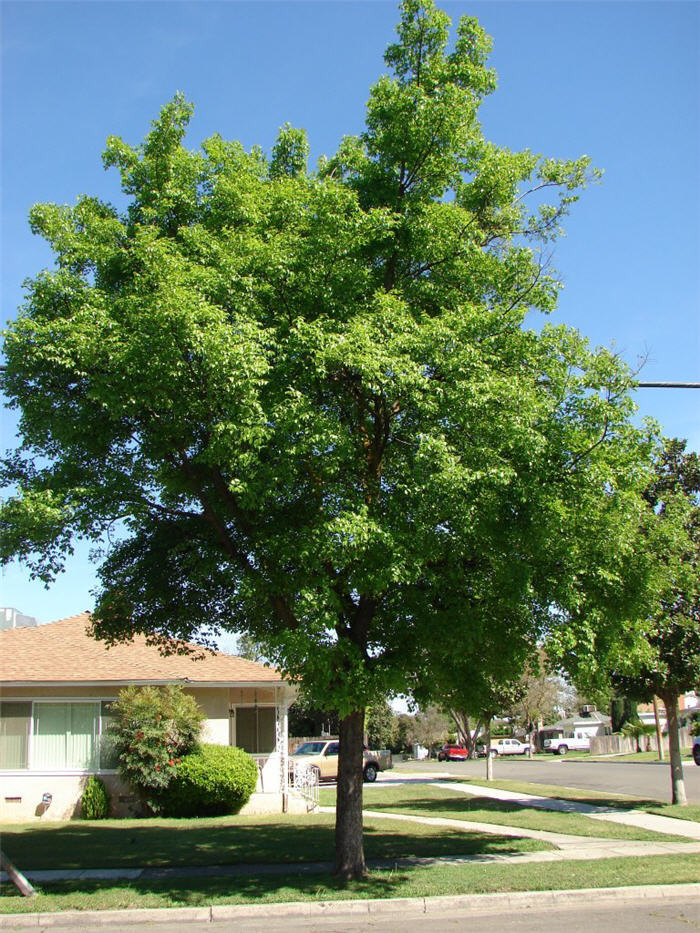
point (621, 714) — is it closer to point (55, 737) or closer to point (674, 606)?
point (674, 606)

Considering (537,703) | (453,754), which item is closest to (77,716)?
(453,754)

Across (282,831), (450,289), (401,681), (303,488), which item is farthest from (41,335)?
(282,831)

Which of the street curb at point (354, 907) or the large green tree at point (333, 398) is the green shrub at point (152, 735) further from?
the street curb at point (354, 907)

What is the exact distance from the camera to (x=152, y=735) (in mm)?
19359

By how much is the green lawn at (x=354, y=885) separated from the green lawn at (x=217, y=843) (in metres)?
1.57

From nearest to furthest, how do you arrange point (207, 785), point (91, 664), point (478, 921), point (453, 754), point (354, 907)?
point (478, 921) < point (354, 907) < point (207, 785) < point (91, 664) < point (453, 754)

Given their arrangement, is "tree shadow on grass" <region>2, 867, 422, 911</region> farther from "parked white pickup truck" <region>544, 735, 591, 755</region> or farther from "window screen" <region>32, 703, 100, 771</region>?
"parked white pickup truck" <region>544, 735, 591, 755</region>

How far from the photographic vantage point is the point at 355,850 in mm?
11367

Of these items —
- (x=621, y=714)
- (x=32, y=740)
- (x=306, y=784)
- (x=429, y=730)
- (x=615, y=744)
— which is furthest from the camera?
(x=429, y=730)

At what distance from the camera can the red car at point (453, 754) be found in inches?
2152

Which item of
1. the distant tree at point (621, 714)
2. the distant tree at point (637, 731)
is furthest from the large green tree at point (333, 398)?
the distant tree at point (621, 714)

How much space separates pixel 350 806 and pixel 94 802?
1119 centimetres

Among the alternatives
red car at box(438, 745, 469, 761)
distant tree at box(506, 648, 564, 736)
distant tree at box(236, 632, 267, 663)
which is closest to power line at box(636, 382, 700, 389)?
distant tree at box(236, 632, 267, 663)

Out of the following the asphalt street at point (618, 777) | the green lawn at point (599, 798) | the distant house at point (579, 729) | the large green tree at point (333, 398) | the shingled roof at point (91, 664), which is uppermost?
the large green tree at point (333, 398)
